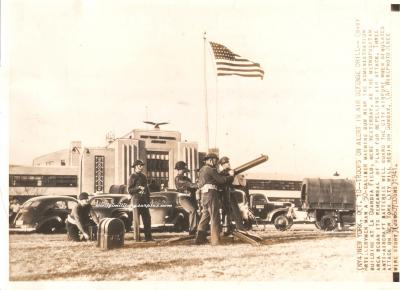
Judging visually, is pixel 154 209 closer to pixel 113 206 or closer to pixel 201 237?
pixel 113 206

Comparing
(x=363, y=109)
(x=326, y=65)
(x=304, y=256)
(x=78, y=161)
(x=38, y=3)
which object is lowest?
(x=304, y=256)

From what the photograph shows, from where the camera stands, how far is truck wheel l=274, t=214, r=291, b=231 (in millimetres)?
6219

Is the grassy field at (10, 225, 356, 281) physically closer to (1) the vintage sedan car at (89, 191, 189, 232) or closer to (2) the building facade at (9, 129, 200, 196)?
(1) the vintage sedan car at (89, 191, 189, 232)

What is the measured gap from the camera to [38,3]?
606 cm

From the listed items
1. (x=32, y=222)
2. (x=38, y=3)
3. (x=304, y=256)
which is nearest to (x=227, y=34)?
(x=38, y=3)

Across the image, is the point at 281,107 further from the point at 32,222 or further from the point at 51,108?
the point at 32,222

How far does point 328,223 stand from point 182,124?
182cm

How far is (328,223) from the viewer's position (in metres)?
6.37

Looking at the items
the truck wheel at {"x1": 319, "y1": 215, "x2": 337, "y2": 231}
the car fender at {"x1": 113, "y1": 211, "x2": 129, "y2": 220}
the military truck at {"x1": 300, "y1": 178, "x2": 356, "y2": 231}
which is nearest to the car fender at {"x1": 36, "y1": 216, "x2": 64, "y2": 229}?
the car fender at {"x1": 113, "y1": 211, "x2": 129, "y2": 220}

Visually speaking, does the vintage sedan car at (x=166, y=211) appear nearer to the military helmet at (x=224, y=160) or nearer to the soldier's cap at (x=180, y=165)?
the soldier's cap at (x=180, y=165)

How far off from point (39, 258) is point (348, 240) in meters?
2.95

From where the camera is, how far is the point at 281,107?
6027 mm

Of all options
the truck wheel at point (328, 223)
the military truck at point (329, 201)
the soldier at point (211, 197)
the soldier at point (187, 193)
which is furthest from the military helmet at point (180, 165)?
the truck wheel at point (328, 223)

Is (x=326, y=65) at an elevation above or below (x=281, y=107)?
above
